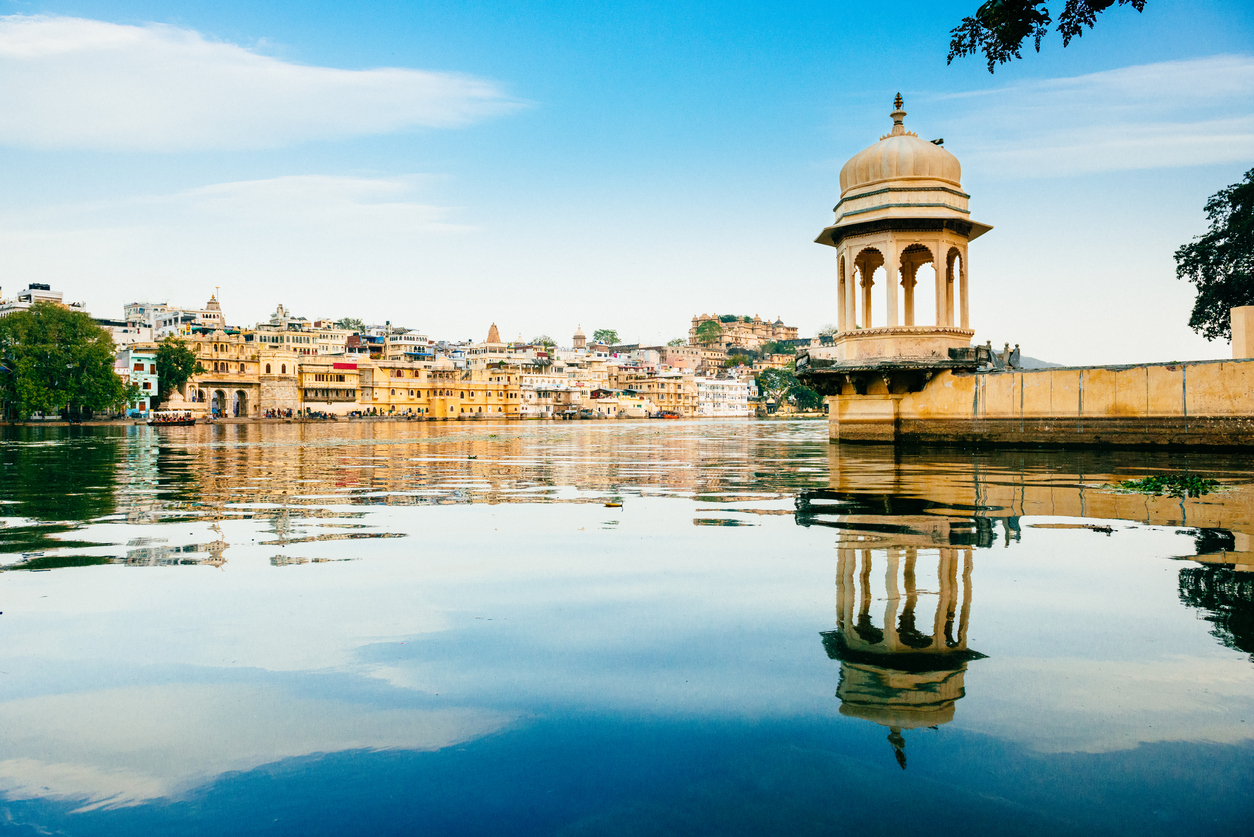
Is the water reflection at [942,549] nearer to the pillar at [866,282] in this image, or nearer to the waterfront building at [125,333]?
the pillar at [866,282]

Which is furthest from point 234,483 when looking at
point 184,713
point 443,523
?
point 184,713

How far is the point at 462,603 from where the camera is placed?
4383mm

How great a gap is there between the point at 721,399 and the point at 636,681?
514ft

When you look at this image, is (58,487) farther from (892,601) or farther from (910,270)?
(910,270)

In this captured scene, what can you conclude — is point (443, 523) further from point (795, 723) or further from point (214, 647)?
point (795, 723)

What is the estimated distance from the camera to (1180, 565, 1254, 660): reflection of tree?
3.54 m

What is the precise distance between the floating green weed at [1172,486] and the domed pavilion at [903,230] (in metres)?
11.1

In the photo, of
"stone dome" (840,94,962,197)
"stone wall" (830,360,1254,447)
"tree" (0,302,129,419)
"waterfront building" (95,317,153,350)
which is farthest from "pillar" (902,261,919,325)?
"waterfront building" (95,317,153,350)

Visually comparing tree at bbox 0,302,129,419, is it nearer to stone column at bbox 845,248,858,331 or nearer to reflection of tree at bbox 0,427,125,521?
reflection of tree at bbox 0,427,125,521

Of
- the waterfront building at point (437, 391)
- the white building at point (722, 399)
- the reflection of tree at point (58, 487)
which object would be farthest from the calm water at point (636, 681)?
the white building at point (722, 399)

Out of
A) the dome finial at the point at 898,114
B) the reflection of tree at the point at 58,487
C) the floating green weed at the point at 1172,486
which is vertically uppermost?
the dome finial at the point at 898,114

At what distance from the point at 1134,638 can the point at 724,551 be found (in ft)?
9.28

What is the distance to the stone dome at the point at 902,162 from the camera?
71.7 feet

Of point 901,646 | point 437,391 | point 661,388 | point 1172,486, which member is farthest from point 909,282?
point 661,388
